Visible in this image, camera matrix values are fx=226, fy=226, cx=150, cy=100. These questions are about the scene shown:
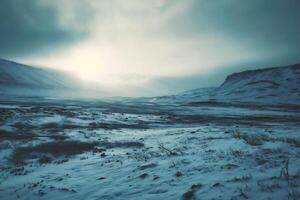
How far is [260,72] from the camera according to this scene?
13662cm

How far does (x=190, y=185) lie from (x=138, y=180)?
147 centimetres

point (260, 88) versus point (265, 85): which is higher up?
point (265, 85)

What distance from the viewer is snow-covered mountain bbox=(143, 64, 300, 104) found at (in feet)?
→ 293

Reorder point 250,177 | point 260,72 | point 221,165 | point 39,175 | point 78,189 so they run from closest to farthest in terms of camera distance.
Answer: point 250,177
point 78,189
point 221,165
point 39,175
point 260,72

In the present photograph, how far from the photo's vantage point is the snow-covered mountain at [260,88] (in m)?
89.4

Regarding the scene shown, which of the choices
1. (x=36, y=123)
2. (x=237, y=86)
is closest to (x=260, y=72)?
(x=237, y=86)

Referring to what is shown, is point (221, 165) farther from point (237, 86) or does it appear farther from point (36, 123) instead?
point (237, 86)

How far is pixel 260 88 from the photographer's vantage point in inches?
4267

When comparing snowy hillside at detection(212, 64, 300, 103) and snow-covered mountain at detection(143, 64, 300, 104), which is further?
snowy hillside at detection(212, 64, 300, 103)

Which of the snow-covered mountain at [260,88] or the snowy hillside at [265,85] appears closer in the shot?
the snow-covered mountain at [260,88]

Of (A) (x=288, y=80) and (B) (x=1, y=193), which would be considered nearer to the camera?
(B) (x=1, y=193)

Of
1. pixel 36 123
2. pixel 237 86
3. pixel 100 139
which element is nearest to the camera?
pixel 100 139

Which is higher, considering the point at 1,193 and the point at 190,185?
the point at 190,185

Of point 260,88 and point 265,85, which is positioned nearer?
point 260,88
